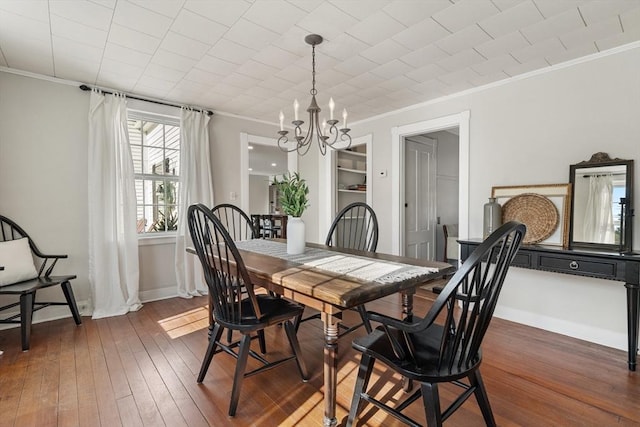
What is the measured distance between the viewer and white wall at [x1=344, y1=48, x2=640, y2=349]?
2.43 metres

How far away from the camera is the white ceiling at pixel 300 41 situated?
6.40ft

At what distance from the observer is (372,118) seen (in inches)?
170

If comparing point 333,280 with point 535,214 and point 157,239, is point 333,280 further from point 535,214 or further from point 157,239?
point 157,239

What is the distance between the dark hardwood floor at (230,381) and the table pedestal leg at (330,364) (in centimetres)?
22

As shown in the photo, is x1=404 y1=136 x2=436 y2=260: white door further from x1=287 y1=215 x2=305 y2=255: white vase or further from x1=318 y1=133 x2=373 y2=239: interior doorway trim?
x1=287 y1=215 x2=305 y2=255: white vase

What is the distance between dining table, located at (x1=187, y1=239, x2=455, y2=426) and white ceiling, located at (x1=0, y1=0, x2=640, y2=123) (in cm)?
159

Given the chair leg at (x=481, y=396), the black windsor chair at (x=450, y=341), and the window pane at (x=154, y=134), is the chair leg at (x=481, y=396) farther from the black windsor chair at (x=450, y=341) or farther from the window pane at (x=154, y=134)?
the window pane at (x=154, y=134)

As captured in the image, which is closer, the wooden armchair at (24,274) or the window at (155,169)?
the wooden armchair at (24,274)

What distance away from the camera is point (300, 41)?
233cm

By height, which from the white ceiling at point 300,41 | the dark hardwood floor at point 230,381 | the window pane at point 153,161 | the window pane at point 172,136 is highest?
the white ceiling at point 300,41

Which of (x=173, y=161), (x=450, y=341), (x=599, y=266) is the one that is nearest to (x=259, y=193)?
(x=173, y=161)

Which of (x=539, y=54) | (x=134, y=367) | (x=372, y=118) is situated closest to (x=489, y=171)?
(x=539, y=54)

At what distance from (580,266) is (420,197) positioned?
242 cm

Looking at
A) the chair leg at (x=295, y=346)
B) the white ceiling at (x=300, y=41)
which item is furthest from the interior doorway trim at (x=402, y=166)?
the chair leg at (x=295, y=346)
